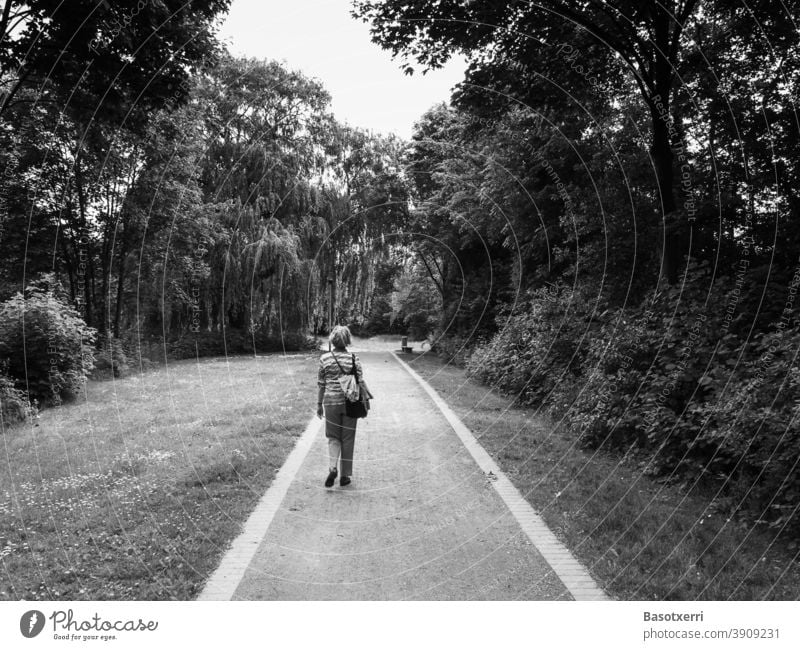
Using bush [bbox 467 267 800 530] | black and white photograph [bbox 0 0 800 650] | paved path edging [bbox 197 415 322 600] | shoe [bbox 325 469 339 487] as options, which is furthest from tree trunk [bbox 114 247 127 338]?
bush [bbox 467 267 800 530]

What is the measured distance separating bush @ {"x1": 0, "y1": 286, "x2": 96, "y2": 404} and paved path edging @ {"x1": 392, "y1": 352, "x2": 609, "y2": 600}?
9577 millimetres

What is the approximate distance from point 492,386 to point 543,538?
10.4 meters

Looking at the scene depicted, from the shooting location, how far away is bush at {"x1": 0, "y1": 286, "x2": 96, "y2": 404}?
36.0 ft

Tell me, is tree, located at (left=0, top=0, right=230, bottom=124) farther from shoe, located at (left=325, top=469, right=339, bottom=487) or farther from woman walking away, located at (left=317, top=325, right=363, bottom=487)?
shoe, located at (left=325, top=469, right=339, bottom=487)

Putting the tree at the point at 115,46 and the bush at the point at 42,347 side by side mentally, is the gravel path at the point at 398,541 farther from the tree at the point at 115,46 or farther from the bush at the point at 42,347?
the bush at the point at 42,347

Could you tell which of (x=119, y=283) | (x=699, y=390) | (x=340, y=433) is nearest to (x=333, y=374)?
(x=340, y=433)

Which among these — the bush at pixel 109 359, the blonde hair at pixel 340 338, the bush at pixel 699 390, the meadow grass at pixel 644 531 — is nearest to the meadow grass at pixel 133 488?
the blonde hair at pixel 340 338

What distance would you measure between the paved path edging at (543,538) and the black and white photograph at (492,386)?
3cm

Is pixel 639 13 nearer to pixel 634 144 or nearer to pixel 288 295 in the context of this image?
pixel 634 144

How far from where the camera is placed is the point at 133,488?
19.1 ft

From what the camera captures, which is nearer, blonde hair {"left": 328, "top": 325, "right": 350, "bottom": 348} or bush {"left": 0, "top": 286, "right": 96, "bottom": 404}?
blonde hair {"left": 328, "top": 325, "right": 350, "bottom": 348}

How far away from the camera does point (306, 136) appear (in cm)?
2344
